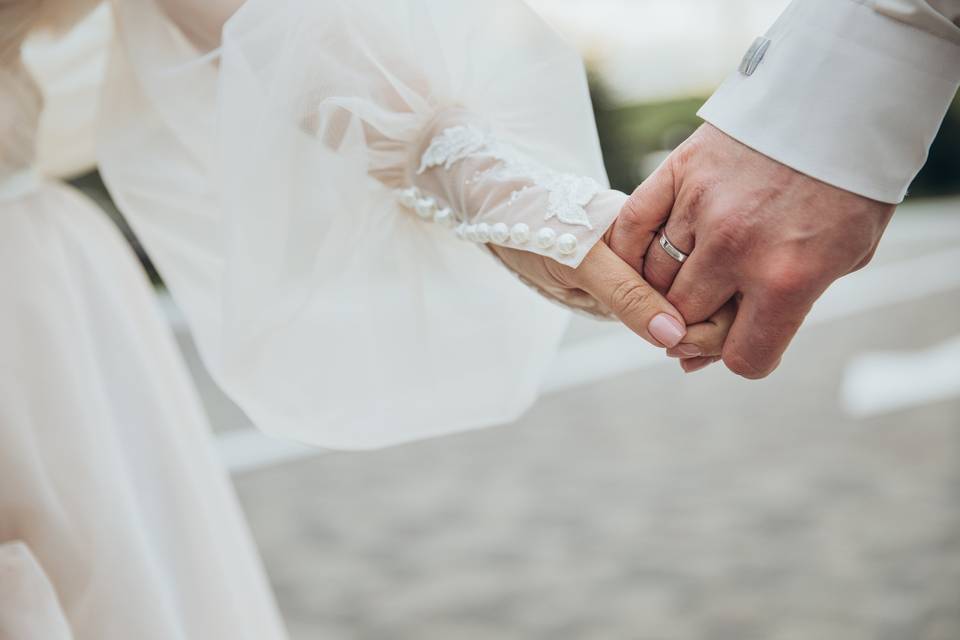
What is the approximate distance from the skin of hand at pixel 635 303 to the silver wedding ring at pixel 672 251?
0.04 m

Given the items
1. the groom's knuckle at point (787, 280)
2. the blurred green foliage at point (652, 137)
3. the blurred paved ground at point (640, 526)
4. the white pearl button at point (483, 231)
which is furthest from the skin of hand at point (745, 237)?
the blurred green foliage at point (652, 137)

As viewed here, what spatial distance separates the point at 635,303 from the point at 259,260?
37 centimetres

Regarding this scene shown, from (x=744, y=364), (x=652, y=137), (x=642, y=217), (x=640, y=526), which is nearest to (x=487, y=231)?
(x=642, y=217)

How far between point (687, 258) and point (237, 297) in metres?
0.44

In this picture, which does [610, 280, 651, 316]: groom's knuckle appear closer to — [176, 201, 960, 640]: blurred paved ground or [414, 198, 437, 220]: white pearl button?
[414, 198, 437, 220]: white pearl button

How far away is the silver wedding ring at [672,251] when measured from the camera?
3.16 ft

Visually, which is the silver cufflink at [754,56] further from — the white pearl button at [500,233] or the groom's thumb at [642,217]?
the white pearl button at [500,233]

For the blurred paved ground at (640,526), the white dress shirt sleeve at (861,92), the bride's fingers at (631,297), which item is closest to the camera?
the white dress shirt sleeve at (861,92)

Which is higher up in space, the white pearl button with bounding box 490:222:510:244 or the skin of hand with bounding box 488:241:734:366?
the white pearl button with bounding box 490:222:510:244

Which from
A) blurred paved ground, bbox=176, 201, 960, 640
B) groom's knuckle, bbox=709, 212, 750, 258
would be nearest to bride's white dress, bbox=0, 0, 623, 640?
groom's knuckle, bbox=709, 212, 750, 258

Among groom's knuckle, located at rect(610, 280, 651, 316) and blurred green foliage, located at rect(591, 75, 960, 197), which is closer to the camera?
groom's knuckle, located at rect(610, 280, 651, 316)

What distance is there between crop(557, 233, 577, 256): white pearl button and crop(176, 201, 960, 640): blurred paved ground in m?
1.84

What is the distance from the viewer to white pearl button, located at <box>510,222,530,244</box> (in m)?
0.95

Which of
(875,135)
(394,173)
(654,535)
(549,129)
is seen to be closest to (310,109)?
(394,173)
